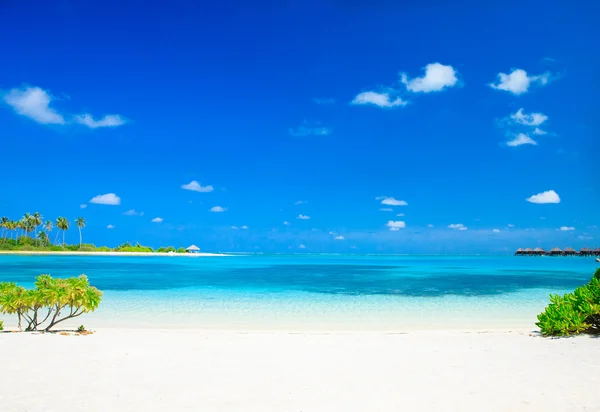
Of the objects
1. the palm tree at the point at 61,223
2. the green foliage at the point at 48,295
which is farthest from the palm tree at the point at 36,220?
the green foliage at the point at 48,295

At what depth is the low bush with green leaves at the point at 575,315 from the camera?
8211 mm

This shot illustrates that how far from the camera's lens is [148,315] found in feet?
46.1

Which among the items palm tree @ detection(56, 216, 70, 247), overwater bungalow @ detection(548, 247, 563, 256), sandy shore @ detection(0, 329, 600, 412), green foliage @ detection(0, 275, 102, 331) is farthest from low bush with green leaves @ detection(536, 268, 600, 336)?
overwater bungalow @ detection(548, 247, 563, 256)

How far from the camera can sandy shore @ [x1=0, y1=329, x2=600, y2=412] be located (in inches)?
189

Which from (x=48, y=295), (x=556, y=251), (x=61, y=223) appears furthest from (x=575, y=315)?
(x=556, y=251)

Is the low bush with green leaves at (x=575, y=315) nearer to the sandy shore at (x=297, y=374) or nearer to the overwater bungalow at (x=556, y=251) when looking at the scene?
the sandy shore at (x=297, y=374)

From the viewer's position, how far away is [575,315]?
27.1 feet

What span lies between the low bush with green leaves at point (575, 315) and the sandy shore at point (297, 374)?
420 mm

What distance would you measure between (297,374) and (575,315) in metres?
5.91

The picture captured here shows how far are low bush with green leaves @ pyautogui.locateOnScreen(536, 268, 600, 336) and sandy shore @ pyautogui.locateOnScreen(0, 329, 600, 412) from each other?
0.42 metres

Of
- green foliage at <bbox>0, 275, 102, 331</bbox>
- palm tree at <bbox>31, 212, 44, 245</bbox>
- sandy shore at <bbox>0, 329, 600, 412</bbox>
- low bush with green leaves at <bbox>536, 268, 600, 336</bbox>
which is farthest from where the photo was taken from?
palm tree at <bbox>31, 212, 44, 245</bbox>

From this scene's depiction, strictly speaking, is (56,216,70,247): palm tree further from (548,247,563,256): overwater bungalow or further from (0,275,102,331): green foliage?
(548,247,563,256): overwater bungalow

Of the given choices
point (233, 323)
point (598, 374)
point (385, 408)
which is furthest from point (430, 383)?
point (233, 323)

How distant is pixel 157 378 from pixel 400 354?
3.97 metres
